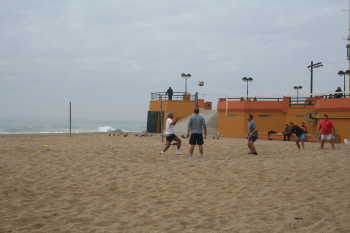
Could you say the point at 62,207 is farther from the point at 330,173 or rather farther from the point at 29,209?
the point at 330,173

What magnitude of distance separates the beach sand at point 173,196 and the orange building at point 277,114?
10.5 meters

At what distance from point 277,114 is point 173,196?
1975 centimetres

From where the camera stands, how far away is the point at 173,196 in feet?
21.5

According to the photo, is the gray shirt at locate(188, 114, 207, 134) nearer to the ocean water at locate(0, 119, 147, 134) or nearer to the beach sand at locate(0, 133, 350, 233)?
the beach sand at locate(0, 133, 350, 233)

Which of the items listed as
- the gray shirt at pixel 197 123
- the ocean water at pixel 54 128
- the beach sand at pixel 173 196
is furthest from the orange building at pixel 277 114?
the ocean water at pixel 54 128

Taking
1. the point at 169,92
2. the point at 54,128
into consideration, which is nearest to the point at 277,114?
the point at 169,92

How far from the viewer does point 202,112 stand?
33344mm

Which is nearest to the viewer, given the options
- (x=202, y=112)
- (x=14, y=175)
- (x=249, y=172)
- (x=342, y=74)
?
(x=14, y=175)

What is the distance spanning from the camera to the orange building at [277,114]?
20.3 meters

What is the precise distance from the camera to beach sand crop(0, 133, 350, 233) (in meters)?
4.91

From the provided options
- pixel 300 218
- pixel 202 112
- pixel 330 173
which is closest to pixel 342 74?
pixel 202 112

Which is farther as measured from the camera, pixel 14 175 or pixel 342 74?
pixel 342 74

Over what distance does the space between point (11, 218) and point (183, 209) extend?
259cm

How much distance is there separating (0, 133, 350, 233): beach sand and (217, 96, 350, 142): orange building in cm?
1053
